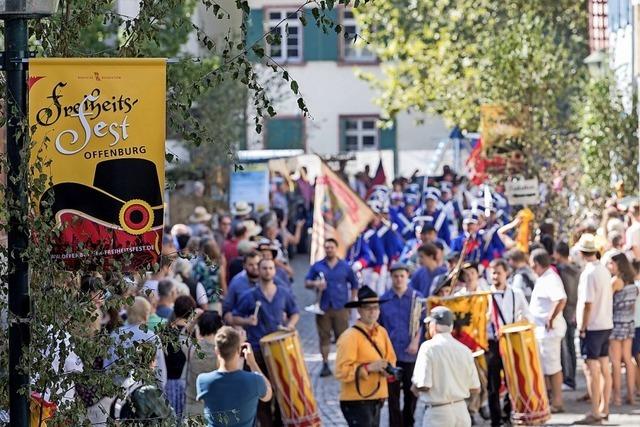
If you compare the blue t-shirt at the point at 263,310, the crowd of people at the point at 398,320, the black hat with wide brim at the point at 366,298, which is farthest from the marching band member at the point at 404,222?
the black hat with wide brim at the point at 366,298

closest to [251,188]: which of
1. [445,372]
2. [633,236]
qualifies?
[633,236]

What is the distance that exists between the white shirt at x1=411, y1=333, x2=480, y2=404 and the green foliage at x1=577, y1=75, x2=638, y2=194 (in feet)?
45.4

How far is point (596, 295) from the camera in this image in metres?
15.9

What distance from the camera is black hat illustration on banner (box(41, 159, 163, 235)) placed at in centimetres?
705

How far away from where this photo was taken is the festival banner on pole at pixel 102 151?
22.8ft

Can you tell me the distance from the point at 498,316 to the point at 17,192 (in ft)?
29.9

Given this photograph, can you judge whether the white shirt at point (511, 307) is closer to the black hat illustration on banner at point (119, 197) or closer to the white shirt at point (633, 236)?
the white shirt at point (633, 236)

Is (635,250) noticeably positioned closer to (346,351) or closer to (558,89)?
(558,89)

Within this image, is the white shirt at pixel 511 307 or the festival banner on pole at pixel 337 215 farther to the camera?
the festival banner on pole at pixel 337 215

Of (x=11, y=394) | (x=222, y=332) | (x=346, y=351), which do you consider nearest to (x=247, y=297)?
(x=346, y=351)

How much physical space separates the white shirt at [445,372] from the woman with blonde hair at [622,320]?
4328mm

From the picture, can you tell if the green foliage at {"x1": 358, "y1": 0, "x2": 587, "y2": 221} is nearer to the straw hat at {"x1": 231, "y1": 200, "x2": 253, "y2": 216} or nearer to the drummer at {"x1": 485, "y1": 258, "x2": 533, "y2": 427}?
the straw hat at {"x1": 231, "y1": 200, "x2": 253, "y2": 216}

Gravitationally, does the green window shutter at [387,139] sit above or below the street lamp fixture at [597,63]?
below

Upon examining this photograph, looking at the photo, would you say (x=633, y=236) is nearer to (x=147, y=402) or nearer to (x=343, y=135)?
(x=147, y=402)
